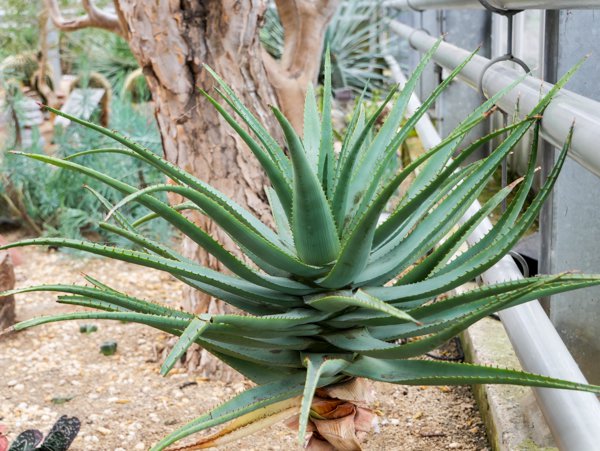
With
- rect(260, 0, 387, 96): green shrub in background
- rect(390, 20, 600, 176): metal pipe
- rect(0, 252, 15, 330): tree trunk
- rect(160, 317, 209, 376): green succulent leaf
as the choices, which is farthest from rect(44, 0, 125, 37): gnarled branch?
rect(260, 0, 387, 96): green shrub in background

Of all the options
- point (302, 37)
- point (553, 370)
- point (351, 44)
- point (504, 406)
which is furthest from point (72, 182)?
point (351, 44)

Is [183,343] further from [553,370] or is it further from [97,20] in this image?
[97,20]

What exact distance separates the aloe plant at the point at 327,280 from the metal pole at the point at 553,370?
20 cm

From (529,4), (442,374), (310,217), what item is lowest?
(442,374)

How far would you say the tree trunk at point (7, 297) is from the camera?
12.3ft

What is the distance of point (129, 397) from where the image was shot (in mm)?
2980

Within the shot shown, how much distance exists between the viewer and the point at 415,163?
46.3 inches

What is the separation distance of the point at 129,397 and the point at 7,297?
3.42ft

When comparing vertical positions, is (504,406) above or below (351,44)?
below

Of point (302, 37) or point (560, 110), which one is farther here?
point (302, 37)

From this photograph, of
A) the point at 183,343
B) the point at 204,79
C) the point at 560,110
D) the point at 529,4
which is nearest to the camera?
the point at 183,343

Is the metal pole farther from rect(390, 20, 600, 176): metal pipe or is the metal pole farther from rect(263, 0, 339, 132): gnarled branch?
rect(263, 0, 339, 132): gnarled branch

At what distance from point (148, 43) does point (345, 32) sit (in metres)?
7.05

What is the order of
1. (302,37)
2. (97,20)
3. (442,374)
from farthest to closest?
(97,20), (302,37), (442,374)
